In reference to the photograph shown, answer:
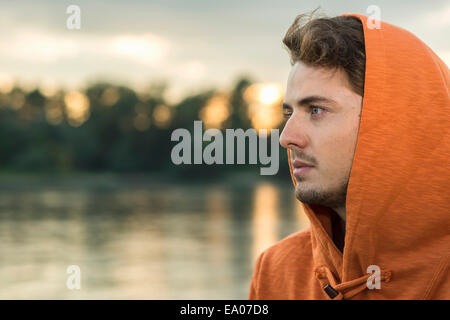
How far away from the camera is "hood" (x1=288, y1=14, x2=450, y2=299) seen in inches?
81.7

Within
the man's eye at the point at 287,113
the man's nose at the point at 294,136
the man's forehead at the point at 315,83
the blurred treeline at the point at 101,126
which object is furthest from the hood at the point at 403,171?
the blurred treeline at the point at 101,126

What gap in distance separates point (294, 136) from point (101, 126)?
46.6 m

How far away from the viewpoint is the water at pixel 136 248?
32.7ft

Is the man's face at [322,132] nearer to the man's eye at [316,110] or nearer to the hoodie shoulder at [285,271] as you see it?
the man's eye at [316,110]

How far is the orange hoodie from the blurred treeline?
40.5m

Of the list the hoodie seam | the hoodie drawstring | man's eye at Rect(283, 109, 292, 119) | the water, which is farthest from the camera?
the water

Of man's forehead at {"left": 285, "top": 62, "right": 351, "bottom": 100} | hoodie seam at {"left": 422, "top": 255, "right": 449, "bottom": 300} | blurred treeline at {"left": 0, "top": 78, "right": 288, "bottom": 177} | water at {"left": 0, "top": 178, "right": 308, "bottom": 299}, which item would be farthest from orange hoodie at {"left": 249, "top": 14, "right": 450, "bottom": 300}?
blurred treeline at {"left": 0, "top": 78, "right": 288, "bottom": 177}

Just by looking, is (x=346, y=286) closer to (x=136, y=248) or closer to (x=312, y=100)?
(x=312, y=100)

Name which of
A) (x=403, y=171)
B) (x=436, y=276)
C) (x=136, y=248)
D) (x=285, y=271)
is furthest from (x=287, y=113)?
(x=136, y=248)

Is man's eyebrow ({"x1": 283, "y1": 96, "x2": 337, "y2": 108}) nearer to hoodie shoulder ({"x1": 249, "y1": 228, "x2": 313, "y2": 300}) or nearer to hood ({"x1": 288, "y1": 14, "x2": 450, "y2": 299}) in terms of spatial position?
hood ({"x1": 288, "y1": 14, "x2": 450, "y2": 299})

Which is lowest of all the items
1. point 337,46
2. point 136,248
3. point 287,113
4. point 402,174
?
point 136,248

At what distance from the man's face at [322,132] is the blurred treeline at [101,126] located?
40.4 meters

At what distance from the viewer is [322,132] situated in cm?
224
